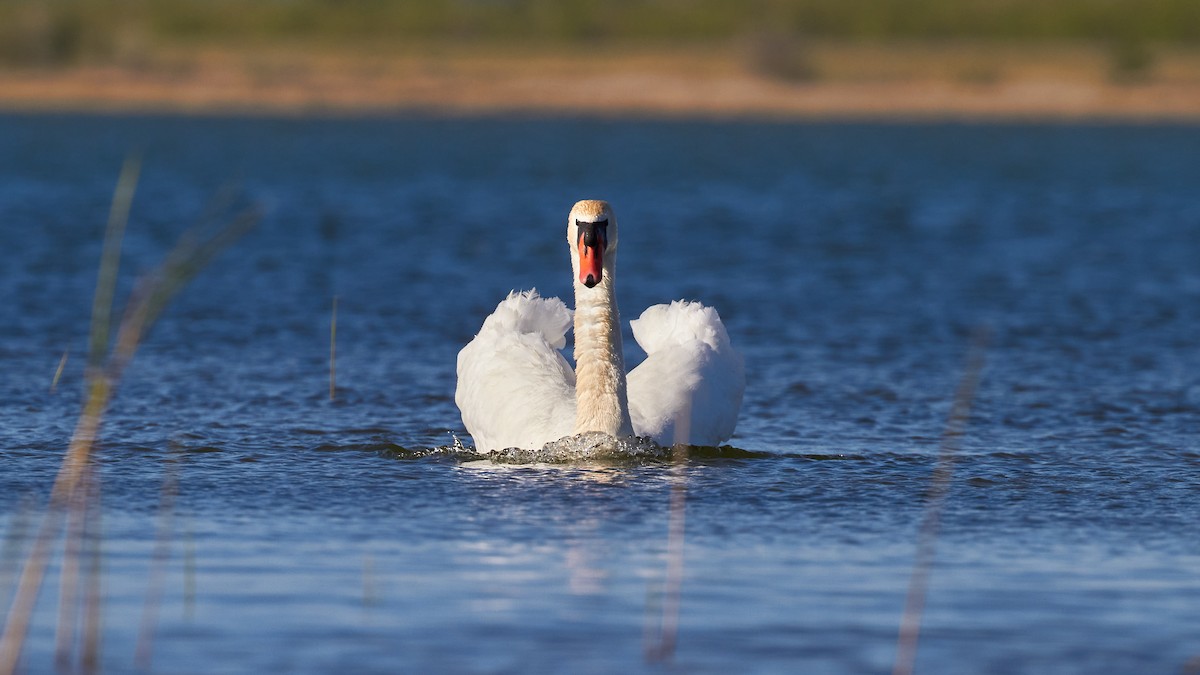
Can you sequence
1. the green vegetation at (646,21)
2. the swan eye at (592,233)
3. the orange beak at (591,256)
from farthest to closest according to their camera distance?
the green vegetation at (646,21), the swan eye at (592,233), the orange beak at (591,256)

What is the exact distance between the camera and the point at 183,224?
34656 millimetres

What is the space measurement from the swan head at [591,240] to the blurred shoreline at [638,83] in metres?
71.8

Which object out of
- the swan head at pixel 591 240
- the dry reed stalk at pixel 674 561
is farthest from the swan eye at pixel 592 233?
the dry reed stalk at pixel 674 561

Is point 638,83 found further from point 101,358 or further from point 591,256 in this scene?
point 101,358

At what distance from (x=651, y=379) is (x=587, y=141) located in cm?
6592

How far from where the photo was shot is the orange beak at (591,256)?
12.2m

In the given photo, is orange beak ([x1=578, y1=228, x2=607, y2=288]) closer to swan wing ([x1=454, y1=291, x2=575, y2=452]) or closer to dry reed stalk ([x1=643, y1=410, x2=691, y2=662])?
swan wing ([x1=454, y1=291, x2=575, y2=452])

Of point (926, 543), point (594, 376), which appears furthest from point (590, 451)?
point (926, 543)

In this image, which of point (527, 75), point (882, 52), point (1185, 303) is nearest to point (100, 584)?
point (1185, 303)

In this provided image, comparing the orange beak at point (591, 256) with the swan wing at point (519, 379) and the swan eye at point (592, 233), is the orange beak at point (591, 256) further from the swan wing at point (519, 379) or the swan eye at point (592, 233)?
the swan wing at point (519, 379)

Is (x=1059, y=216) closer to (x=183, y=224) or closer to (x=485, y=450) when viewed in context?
(x=183, y=224)

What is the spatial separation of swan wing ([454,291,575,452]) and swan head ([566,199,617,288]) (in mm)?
682

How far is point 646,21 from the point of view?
4747 inches

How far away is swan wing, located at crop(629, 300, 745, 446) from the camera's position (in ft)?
39.6
